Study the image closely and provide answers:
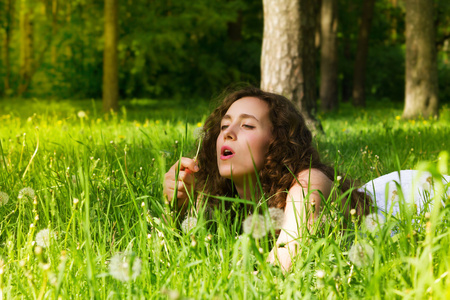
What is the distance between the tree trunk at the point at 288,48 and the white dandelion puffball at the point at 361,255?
469 cm

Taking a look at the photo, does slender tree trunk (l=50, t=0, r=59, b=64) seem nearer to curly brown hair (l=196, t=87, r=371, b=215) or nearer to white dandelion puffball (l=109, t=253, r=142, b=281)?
curly brown hair (l=196, t=87, r=371, b=215)

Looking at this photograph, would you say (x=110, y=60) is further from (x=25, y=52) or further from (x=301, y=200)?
(x=301, y=200)

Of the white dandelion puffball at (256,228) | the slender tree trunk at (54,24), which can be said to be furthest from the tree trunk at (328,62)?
the white dandelion puffball at (256,228)

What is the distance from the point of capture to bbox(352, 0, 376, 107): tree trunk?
16938 mm

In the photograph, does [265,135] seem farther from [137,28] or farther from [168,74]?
[168,74]

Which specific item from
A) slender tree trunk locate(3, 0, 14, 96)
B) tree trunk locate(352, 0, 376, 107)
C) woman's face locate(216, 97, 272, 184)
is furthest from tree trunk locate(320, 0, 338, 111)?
woman's face locate(216, 97, 272, 184)

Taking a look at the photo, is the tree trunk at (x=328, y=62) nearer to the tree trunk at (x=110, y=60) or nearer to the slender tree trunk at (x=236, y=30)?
the tree trunk at (x=110, y=60)

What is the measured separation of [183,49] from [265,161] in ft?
55.5

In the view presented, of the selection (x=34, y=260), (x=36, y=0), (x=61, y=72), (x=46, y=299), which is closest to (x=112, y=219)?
(x=34, y=260)

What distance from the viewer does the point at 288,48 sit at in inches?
243

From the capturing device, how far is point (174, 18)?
13.0 m

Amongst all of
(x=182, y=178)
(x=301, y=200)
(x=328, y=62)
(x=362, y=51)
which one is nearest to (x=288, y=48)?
(x=182, y=178)

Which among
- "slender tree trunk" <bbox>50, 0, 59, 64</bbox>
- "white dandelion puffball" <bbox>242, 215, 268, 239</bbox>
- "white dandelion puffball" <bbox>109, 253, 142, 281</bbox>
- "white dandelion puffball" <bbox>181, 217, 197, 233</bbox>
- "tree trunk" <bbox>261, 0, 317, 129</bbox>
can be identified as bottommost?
"white dandelion puffball" <bbox>181, 217, 197, 233</bbox>

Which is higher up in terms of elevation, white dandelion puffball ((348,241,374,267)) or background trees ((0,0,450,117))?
background trees ((0,0,450,117))
